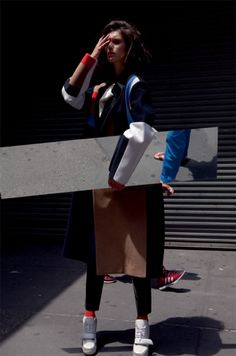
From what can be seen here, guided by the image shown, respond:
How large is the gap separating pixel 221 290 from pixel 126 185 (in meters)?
2.06

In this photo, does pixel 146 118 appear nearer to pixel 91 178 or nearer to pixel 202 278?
pixel 91 178

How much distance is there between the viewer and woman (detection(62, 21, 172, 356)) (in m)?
2.67

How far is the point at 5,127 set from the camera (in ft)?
21.8

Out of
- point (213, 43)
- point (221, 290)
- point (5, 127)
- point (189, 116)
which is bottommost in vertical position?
point (221, 290)

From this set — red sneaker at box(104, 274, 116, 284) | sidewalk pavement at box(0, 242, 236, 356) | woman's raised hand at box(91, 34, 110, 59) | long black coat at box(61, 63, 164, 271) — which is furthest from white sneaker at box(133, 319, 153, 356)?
woman's raised hand at box(91, 34, 110, 59)

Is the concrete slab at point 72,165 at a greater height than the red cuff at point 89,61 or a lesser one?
lesser

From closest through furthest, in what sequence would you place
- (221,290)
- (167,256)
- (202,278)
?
(221,290) → (202,278) → (167,256)

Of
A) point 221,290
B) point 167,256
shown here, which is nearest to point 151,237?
point 221,290

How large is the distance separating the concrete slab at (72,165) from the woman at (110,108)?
0.12 meters

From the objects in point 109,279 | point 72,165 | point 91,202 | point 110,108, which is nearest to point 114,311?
point 109,279

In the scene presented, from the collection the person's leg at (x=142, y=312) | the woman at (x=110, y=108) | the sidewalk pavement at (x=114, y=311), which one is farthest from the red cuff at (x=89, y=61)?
the sidewalk pavement at (x=114, y=311)

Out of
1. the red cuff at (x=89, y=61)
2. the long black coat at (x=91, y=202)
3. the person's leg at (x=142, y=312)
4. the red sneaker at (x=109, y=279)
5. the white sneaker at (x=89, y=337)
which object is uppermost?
the red cuff at (x=89, y=61)

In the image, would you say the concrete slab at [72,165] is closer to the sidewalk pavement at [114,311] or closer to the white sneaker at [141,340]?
the white sneaker at [141,340]

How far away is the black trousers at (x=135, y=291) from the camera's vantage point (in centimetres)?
295
